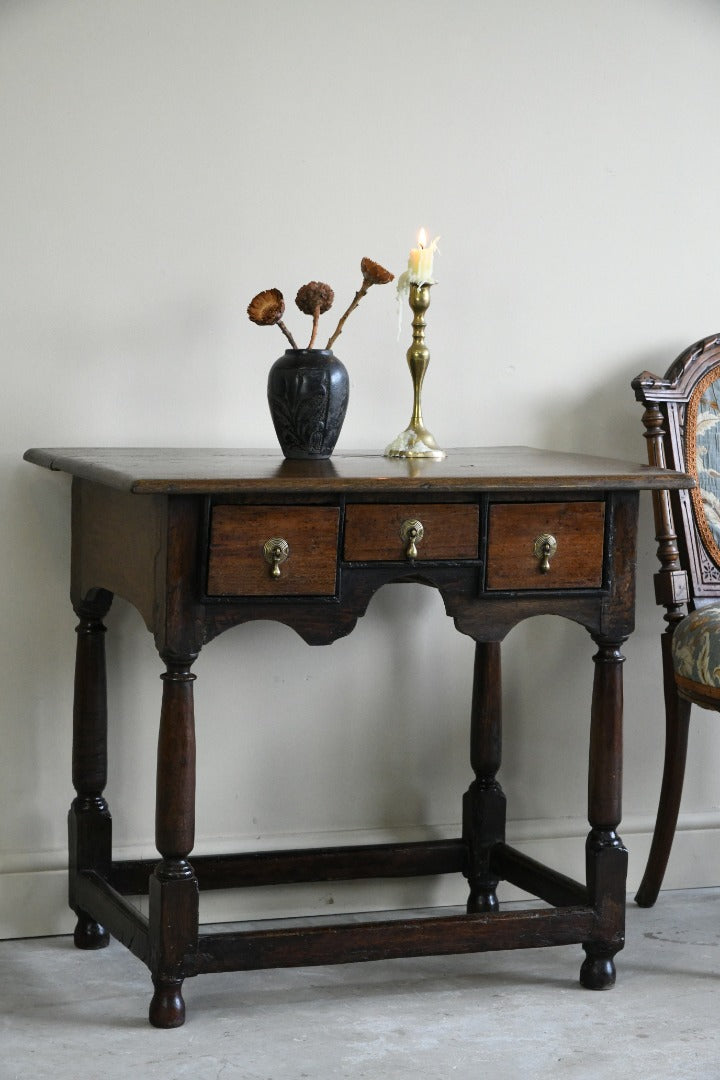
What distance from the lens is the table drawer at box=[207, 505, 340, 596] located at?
200 cm

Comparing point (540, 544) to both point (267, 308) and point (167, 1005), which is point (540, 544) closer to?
point (267, 308)

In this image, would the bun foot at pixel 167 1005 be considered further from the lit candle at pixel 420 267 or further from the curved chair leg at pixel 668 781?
A: the lit candle at pixel 420 267

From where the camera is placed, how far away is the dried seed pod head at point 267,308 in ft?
7.70

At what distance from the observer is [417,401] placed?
7.86 feet

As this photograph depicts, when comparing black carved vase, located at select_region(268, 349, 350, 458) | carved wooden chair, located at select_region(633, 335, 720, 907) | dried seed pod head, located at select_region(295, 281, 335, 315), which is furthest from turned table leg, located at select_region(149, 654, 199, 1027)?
carved wooden chair, located at select_region(633, 335, 720, 907)

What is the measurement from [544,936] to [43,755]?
926 mm

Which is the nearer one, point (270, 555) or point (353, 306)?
point (270, 555)

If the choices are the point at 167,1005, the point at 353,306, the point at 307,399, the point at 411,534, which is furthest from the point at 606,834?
the point at 353,306

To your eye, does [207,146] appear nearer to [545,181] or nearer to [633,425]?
[545,181]

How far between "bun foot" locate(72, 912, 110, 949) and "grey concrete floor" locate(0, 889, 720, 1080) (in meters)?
0.03

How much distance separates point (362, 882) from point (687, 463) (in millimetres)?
988

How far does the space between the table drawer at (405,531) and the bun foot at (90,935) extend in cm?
85

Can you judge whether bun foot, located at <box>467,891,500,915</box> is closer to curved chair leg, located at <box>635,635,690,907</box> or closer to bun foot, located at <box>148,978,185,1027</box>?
curved chair leg, located at <box>635,635,690,907</box>

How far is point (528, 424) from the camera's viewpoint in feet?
9.07
